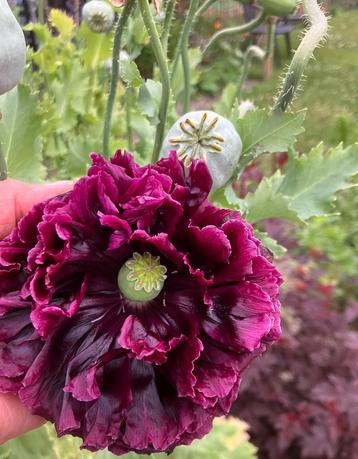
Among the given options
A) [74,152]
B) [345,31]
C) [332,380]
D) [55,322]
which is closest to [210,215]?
[55,322]

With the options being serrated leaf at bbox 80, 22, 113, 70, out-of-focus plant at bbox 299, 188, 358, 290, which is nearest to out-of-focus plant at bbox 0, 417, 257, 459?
serrated leaf at bbox 80, 22, 113, 70

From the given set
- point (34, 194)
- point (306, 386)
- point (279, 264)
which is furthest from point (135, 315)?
point (279, 264)

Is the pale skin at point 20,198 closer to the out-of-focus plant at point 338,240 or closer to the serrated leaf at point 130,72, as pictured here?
the serrated leaf at point 130,72

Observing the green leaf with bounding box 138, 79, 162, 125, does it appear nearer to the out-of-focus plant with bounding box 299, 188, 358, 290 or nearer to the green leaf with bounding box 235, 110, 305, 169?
the green leaf with bounding box 235, 110, 305, 169

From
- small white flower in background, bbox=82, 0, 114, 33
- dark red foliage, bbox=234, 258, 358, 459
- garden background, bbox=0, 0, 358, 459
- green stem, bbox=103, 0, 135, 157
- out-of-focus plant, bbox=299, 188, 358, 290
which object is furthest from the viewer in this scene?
out-of-focus plant, bbox=299, 188, 358, 290

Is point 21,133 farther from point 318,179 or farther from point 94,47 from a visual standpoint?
point 94,47

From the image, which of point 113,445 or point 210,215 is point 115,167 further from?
point 113,445

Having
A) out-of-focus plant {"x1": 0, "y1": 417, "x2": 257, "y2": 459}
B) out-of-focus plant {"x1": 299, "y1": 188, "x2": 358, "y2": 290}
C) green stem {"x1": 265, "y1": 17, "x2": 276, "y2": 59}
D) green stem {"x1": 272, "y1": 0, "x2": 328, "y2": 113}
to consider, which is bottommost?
out-of-focus plant {"x1": 299, "y1": 188, "x2": 358, "y2": 290}
